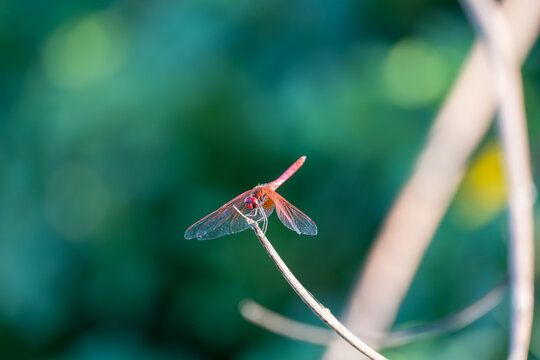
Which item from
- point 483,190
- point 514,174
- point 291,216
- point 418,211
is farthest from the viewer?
point 483,190

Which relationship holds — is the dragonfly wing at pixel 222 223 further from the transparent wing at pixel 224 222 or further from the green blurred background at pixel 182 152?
the green blurred background at pixel 182 152

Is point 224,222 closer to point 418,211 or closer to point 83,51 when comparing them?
point 418,211

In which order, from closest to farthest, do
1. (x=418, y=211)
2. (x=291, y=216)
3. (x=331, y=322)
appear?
(x=331, y=322)
(x=291, y=216)
(x=418, y=211)

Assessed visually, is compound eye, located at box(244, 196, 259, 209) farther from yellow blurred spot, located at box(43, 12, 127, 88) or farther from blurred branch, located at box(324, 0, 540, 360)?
yellow blurred spot, located at box(43, 12, 127, 88)

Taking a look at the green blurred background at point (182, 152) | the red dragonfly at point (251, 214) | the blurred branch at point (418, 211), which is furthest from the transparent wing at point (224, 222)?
the green blurred background at point (182, 152)

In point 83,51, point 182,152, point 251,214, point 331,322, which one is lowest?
point 331,322

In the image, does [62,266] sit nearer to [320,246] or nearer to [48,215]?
[48,215]

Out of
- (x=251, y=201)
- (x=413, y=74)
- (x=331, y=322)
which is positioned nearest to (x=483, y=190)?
(x=413, y=74)
